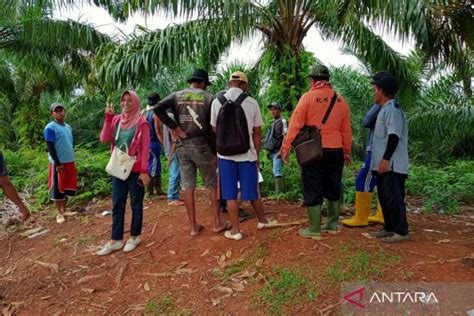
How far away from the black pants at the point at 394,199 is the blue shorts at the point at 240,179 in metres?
1.28

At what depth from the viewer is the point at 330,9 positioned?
5.58m

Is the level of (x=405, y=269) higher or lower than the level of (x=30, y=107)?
lower

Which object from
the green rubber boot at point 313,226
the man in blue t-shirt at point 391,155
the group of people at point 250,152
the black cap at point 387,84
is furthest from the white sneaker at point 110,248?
the black cap at point 387,84

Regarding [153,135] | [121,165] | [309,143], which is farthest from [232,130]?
[153,135]

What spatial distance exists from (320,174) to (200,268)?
4.91ft

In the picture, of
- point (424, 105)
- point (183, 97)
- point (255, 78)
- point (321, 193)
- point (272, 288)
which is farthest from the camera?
point (424, 105)

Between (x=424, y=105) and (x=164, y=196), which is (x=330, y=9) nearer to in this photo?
(x=164, y=196)

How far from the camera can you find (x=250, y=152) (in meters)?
4.48

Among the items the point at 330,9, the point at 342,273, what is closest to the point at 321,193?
the point at 342,273

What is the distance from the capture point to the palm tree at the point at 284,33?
5.49 metres

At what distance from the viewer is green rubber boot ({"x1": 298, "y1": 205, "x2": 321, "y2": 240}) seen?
4328 millimetres

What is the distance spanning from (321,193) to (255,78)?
4979 millimetres

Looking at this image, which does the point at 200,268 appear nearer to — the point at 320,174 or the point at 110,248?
the point at 110,248

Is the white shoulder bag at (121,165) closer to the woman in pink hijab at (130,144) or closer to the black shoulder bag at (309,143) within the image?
the woman in pink hijab at (130,144)
